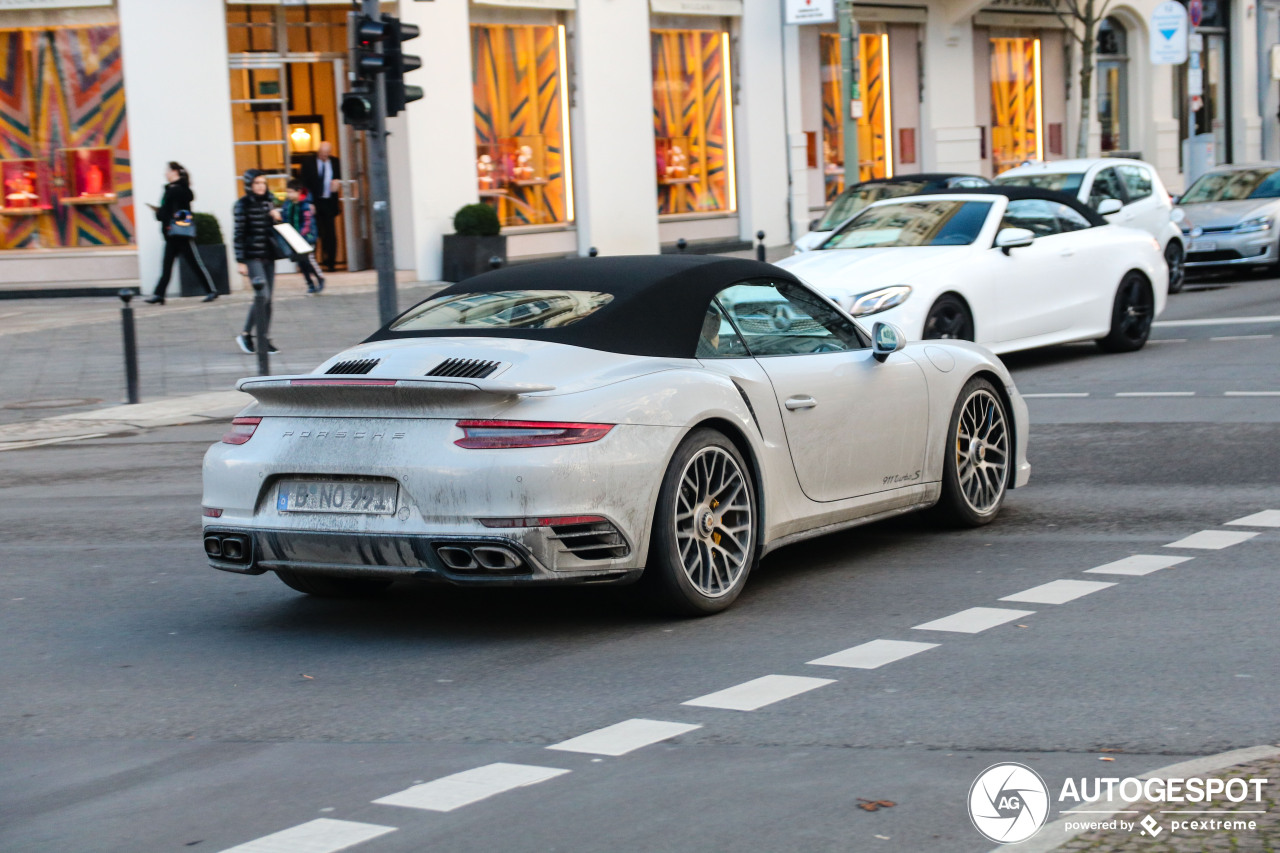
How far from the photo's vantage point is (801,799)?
4402 mm

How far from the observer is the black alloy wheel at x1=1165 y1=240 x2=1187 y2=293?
878 inches

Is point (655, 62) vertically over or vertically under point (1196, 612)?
over

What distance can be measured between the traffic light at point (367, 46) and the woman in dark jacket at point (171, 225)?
7769 mm

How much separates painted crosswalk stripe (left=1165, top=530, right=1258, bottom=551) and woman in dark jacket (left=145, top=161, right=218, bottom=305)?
1825 centimetres

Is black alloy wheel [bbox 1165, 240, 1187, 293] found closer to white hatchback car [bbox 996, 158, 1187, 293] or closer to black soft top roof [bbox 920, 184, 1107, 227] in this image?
white hatchback car [bbox 996, 158, 1187, 293]

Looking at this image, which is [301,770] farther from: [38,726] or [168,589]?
A: [168,589]

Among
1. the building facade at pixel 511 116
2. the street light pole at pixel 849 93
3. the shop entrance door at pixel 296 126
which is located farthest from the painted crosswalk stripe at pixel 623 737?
the shop entrance door at pixel 296 126

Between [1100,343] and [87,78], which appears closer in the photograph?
[1100,343]

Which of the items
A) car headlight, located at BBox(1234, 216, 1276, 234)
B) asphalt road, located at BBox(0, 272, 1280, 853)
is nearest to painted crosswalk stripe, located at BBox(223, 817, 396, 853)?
asphalt road, located at BBox(0, 272, 1280, 853)

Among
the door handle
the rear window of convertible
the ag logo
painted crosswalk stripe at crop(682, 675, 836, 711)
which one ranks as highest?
the rear window of convertible

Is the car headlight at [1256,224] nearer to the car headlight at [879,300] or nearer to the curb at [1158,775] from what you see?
the car headlight at [879,300]

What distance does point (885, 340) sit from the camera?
24.9 ft

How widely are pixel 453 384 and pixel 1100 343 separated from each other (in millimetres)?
11314

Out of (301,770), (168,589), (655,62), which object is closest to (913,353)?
(168,589)
